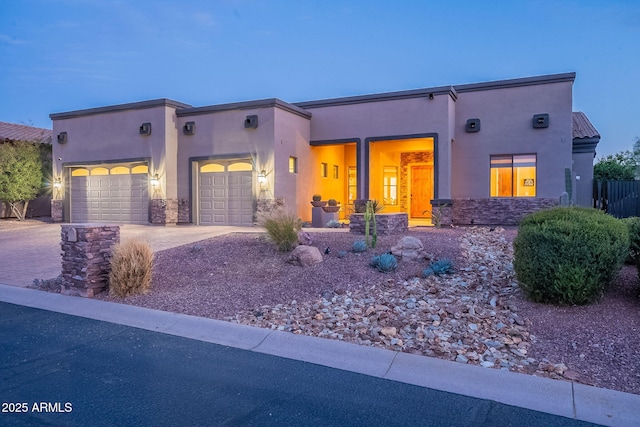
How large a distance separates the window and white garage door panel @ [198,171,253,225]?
930 cm

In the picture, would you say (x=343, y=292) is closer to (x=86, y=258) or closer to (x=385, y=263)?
(x=385, y=263)

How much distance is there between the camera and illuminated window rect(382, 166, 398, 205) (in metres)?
19.4

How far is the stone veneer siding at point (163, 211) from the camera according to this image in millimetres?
18016

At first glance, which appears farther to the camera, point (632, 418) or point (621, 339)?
point (621, 339)

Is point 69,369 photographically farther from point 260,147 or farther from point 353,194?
point 353,194

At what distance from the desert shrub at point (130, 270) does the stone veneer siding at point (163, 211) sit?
1082cm

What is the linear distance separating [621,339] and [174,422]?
4.48m

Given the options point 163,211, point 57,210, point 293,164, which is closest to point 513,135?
point 293,164

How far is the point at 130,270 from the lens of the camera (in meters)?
Result: 7.25

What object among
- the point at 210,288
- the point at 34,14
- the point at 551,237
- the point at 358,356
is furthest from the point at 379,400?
the point at 34,14

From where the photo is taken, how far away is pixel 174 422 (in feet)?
10.8

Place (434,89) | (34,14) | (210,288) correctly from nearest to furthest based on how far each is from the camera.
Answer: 1. (210,288)
2. (434,89)
3. (34,14)

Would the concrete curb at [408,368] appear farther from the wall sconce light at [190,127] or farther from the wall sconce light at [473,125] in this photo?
the wall sconce light at [473,125]

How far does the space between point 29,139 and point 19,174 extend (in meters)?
3.55
